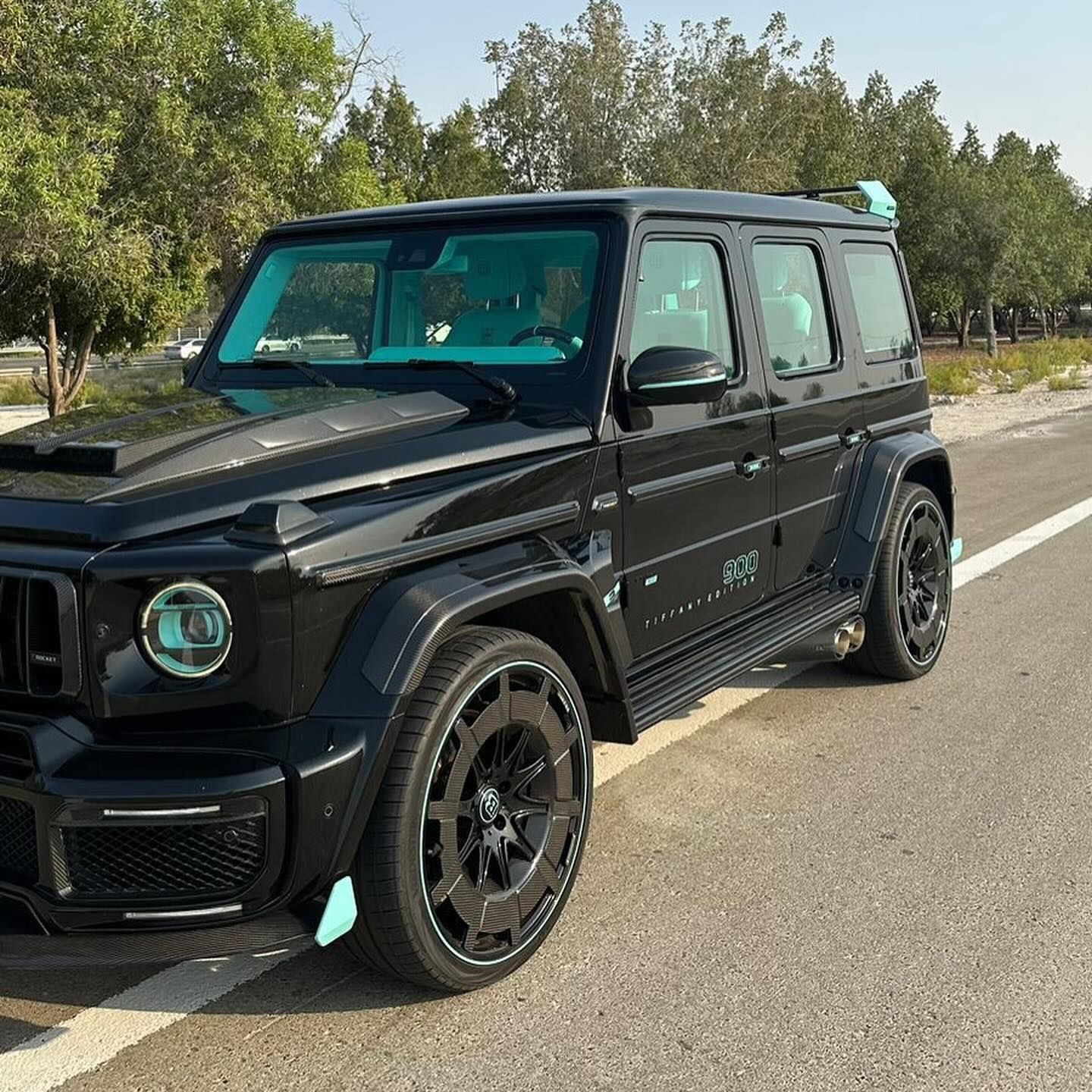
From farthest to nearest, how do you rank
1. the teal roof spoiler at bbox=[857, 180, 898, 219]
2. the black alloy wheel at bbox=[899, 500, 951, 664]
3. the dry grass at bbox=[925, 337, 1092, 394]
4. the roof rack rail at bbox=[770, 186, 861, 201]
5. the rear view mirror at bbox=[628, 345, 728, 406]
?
the dry grass at bbox=[925, 337, 1092, 394], the teal roof spoiler at bbox=[857, 180, 898, 219], the black alloy wheel at bbox=[899, 500, 951, 664], the roof rack rail at bbox=[770, 186, 861, 201], the rear view mirror at bbox=[628, 345, 728, 406]

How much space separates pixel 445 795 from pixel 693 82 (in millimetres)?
36876

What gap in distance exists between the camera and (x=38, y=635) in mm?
2652

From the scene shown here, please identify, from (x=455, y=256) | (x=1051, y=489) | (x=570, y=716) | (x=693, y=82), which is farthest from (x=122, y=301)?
(x=693, y=82)

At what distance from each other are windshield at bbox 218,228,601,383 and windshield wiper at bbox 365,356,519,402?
2 centimetres

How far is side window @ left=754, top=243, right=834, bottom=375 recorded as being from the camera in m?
4.57

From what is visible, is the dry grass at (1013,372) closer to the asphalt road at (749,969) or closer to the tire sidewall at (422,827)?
the asphalt road at (749,969)

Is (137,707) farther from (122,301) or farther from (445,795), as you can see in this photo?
(122,301)

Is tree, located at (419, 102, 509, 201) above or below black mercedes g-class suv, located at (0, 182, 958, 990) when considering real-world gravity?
above

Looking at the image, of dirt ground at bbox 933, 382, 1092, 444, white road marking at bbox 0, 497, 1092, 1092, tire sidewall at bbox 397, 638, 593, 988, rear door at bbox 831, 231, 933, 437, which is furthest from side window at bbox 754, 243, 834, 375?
dirt ground at bbox 933, 382, 1092, 444

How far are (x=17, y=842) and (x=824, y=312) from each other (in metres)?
3.63

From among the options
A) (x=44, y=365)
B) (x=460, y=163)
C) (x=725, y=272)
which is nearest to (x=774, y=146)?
(x=460, y=163)

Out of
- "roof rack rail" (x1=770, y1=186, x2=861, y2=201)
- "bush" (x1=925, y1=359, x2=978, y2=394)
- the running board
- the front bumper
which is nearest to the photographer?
the front bumper

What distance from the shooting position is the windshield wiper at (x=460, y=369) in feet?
12.2

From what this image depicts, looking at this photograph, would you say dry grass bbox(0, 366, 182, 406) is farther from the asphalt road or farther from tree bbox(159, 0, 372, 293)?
the asphalt road
